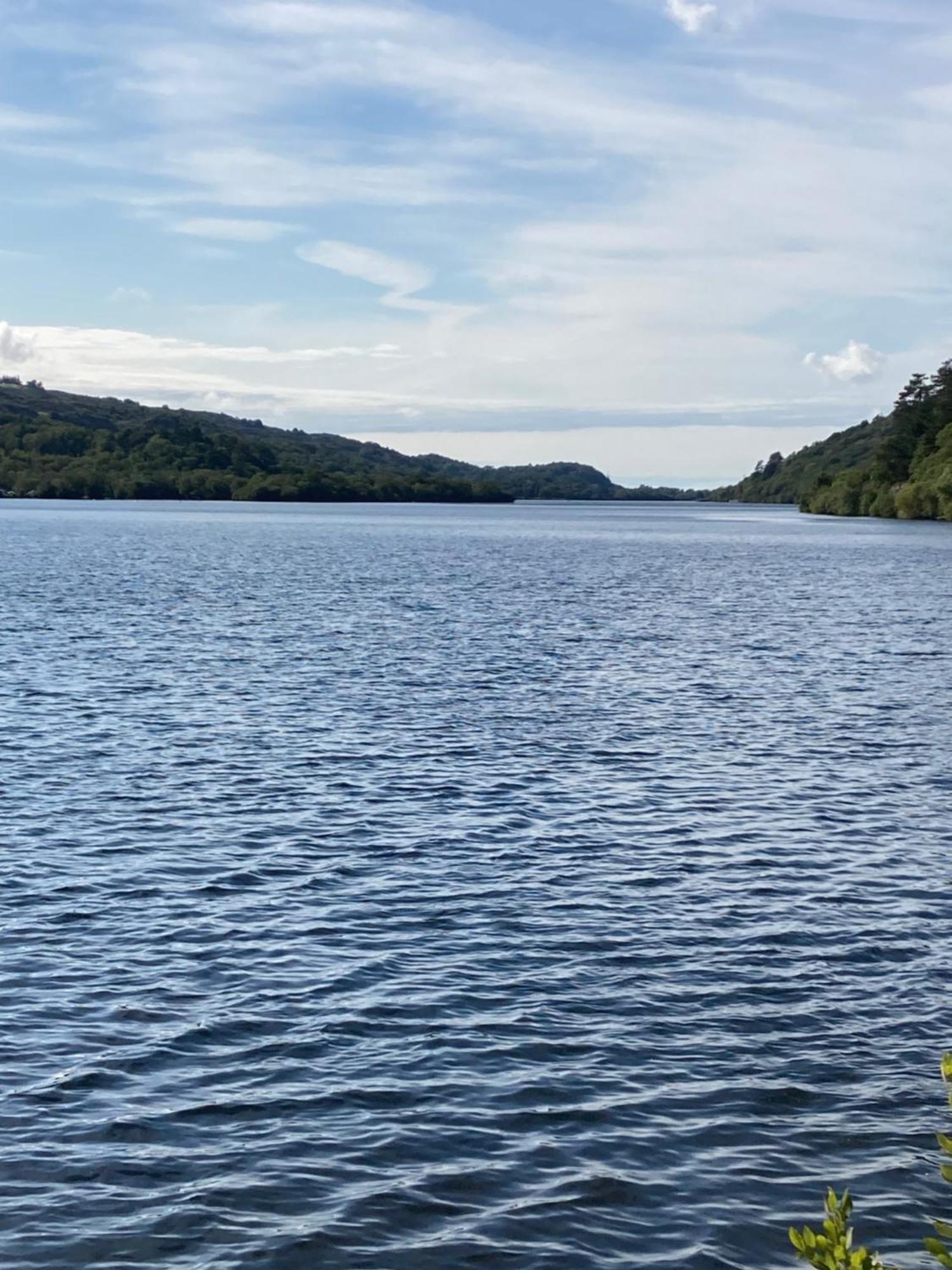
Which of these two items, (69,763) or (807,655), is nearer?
(69,763)

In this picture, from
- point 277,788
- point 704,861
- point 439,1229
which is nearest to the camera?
point 439,1229

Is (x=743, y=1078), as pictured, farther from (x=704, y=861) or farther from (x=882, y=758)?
(x=882, y=758)

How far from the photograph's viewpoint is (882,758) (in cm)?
3481

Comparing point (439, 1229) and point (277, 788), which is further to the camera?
point (277, 788)

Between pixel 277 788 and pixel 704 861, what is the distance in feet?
33.0

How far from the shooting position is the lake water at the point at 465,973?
1292cm

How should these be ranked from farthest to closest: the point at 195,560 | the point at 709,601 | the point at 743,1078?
the point at 195,560
the point at 709,601
the point at 743,1078

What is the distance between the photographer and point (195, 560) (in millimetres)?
133750

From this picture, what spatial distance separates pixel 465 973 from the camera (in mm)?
18938

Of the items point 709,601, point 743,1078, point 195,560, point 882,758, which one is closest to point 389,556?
point 195,560

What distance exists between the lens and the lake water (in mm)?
12922

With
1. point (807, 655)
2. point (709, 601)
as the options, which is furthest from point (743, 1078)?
point (709, 601)

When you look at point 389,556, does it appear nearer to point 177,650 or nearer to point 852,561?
point 852,561

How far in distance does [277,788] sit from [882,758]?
14.4 m
